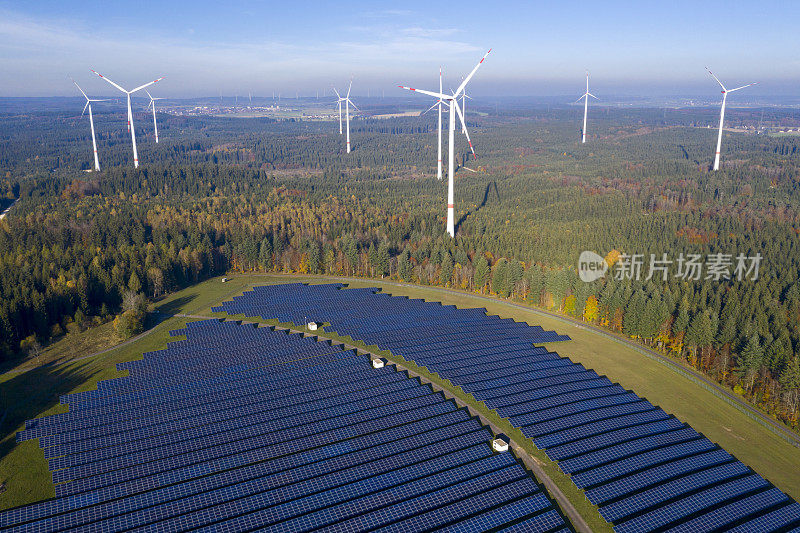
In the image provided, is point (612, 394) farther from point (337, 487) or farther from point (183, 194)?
point (183, 194)

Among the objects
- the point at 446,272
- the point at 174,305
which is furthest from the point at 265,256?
the point at 446,272

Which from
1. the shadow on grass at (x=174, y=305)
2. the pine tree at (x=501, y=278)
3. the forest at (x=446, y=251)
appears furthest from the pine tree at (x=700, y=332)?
the shadow on grass at (x=174, y=305)

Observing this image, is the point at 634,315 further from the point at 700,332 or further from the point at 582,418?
the point at 582,418

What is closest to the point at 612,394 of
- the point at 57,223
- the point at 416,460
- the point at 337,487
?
the point at 416,460

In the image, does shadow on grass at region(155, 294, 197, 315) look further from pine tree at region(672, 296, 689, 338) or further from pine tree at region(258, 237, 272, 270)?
pine tree at region(672, 296, 689, 338)

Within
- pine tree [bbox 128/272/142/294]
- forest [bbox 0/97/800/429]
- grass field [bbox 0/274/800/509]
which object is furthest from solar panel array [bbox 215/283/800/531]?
pine tree [bbox 128/272/142/294]

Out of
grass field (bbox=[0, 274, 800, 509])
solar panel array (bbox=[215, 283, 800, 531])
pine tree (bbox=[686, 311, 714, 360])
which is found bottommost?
grass field (bbox=[0, 274, 800, 509])
